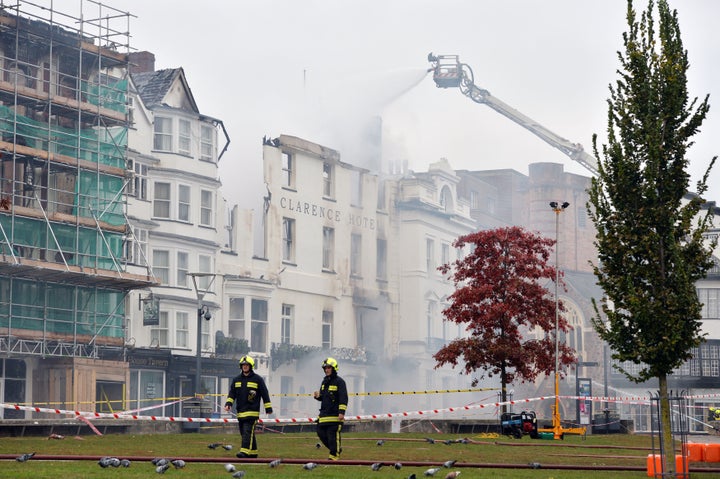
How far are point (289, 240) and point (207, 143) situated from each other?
1053cm

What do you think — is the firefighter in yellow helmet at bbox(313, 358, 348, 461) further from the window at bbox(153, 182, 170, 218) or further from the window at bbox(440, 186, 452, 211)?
the window at bbox(440, 186, 452, 211)

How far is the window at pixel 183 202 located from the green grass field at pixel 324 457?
34132 millimetres

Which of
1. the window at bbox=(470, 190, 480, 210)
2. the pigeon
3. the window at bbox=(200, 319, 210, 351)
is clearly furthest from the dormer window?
the pigeon

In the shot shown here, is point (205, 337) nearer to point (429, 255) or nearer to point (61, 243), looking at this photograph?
point (61, 243)

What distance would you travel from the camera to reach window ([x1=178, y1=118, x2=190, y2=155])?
70.9 m

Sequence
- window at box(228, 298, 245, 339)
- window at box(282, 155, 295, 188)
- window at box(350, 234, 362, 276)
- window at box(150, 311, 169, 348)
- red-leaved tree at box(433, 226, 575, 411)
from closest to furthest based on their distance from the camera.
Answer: red-leaved tree at box(433, 226, 575, 411)
window at box(150, 311, 169, 348)
window at box(228, 298, 245, 339)
window at box(282, 155, 295, 188)
window at box(350, 234, 362, 276)

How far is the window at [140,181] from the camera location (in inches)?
2667

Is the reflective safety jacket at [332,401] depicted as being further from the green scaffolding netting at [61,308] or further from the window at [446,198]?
the window at [446,198]

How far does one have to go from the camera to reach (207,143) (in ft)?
241

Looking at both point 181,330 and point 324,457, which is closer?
point 324,457

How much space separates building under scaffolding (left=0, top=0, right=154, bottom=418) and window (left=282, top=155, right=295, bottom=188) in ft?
60.1

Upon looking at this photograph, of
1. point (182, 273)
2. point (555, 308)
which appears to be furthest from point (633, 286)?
point (182, 273)

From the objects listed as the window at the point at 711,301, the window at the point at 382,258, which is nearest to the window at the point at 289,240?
the window at the point at 382,258

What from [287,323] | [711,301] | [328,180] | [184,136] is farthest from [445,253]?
[184,136]
